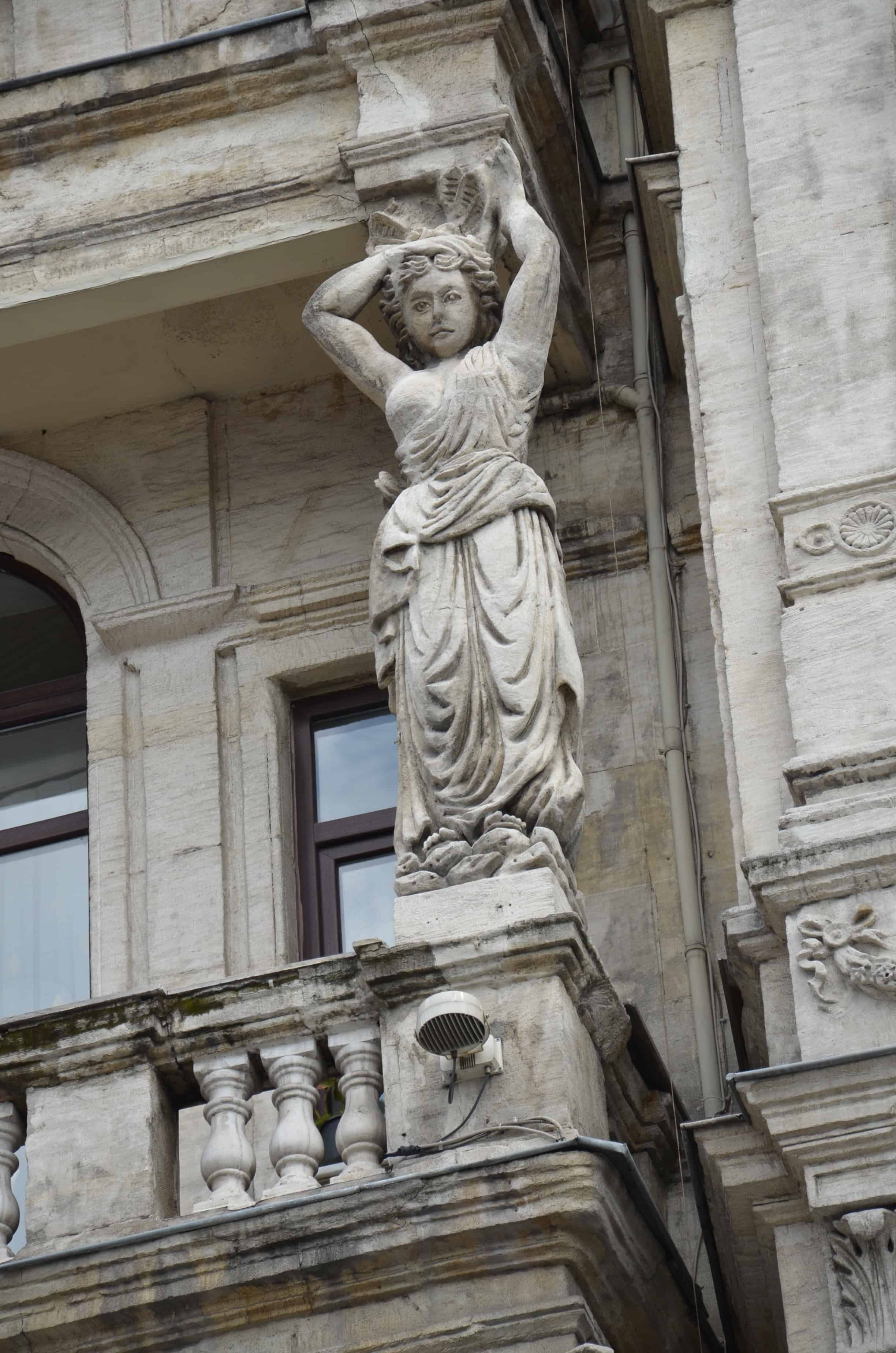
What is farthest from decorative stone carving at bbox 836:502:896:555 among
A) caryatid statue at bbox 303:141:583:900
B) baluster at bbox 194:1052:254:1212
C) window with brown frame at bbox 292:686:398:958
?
window with brown frame at bbox 292:686:398:958

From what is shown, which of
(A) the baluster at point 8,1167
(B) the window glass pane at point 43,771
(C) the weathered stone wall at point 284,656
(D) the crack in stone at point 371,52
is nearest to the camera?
(A) the baluster at point 8,1167

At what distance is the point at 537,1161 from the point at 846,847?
126 centimetres

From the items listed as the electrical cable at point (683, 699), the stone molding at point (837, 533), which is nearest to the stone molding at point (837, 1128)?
the electrical cable at point (683, 699)

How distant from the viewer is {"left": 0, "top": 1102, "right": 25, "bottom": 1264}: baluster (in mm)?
9797

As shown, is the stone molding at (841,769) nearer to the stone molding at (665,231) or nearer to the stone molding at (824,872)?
the stone molding at (824,872)

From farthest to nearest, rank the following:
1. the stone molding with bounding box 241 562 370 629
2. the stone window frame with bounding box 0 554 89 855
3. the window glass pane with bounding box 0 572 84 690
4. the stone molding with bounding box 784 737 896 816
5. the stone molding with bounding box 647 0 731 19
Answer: the window glass pane with bounding box 0 572 84 690 < the stone window frame with bounding box 0 554 89 855 < the stone molding with bounding box 241 562 370 629 < the stone molding with bounding box 647 0 731 19 < the stone molding with bounding box 784 737 896 816

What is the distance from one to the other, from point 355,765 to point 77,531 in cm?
157

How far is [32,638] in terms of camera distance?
13789mm

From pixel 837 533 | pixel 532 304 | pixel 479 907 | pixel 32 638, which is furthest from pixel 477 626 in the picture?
pixel 32 638

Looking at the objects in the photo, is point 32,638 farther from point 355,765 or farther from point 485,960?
point 485,960

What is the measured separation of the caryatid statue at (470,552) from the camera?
9945 millimetres

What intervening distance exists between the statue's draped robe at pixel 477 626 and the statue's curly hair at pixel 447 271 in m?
0.33

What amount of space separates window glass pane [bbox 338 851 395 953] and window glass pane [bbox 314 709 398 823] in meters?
0.21

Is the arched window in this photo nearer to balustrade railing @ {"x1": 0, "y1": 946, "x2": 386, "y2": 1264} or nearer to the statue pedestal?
balustrade railing @ {"x1": 0, "y1": 946, "x2": 386, "y2": 1264}
